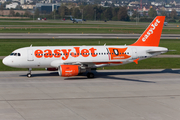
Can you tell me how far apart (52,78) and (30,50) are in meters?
4.61

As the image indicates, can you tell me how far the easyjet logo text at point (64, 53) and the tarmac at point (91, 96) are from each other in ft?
9.88

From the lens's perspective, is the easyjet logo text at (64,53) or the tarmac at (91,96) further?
the easyjet logo text at (64,53)

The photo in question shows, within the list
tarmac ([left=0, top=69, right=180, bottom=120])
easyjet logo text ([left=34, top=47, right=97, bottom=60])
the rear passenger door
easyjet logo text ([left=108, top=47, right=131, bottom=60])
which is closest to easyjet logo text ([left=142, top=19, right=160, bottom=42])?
easyjet logo text ([left=108, top=47, right=131, bottom=60])

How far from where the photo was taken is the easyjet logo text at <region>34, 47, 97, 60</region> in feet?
116

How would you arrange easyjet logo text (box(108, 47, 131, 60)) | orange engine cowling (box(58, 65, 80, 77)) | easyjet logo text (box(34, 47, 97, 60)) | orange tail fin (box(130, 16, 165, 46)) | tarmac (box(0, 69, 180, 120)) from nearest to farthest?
tarmac (box(0, 69, 180, 120)) < orange engine cowling (box(58, 65, 80, 77)) < easyjet logo text (box(34, 47, 97, 60)) < easyjet logo text (box(108, 47, 131, 60)) < orange tail fin (box(130, 16, 165, 46))

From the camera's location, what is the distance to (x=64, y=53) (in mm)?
35875

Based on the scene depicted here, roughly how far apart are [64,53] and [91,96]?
34.1 ft

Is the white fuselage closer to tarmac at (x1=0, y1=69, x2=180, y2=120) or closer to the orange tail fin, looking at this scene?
the orange tail fin

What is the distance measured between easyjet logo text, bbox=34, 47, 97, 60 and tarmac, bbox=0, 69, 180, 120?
9.88 ft

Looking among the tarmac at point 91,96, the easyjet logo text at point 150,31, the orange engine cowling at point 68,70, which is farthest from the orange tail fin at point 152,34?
the orange engine cowling at point 68,70

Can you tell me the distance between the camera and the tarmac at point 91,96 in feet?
71.1

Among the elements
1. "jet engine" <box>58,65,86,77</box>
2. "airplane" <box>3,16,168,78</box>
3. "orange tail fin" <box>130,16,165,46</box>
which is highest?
"orange tail fin" <box>130,16,165,46</box>

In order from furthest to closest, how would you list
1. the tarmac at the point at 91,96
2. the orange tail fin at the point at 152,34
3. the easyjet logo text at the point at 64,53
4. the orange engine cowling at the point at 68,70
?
the orange tail fin at the point at 152,34 → the easyjet logo text at the point at 64,53 → the orange engine cowling at the point at 68,70 → the tarmac at the point at 91,96

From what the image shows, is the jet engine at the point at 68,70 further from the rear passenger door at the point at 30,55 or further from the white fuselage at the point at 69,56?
the rear passenger door at the point at 30,55
